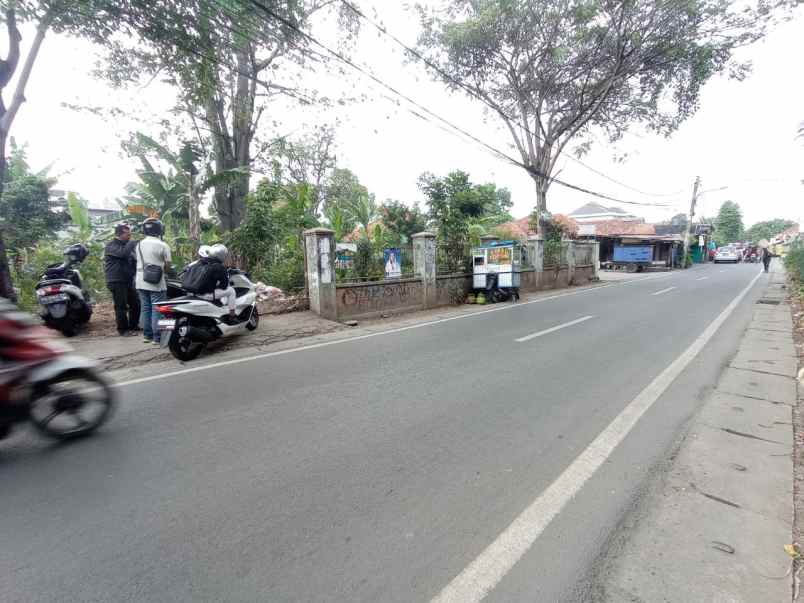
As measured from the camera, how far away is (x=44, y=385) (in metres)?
3.02

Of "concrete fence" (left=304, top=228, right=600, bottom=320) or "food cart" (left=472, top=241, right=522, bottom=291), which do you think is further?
"food cart" (left=472, top=241, right=522, bottom=291)

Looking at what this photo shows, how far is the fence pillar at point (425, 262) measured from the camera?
11117 millimetres

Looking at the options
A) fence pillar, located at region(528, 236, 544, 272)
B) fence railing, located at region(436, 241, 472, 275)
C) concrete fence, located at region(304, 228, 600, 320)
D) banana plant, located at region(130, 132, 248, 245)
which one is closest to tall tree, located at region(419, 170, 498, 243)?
fence railing, located at region(436, 241, 472, 275)

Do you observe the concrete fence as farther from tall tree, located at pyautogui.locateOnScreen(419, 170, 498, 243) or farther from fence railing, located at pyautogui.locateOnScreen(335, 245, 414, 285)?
tall tree, located at pyautogui.locateOnScreen(419, 170, 498, 243)

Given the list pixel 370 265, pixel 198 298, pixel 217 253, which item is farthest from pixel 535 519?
pixel 370 265

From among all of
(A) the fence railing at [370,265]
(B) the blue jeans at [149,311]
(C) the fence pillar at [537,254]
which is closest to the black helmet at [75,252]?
(B) the blue jeans at [149,311]

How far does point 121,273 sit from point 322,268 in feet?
11.4

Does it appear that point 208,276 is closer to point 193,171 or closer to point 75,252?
point 75,252

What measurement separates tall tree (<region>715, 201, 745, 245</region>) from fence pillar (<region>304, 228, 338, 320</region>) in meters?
97.0

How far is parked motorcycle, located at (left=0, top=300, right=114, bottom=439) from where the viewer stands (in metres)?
2.87

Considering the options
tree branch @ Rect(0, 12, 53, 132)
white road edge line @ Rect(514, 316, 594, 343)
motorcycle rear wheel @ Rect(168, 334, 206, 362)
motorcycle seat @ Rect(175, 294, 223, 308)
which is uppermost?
tree branch @ Rect(0, 12, 53, 132)

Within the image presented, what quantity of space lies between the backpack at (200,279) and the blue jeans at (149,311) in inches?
26.5

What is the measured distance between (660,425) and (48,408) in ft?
16.7

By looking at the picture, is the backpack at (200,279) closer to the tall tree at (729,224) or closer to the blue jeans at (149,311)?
the blue jeans at (149,311)
